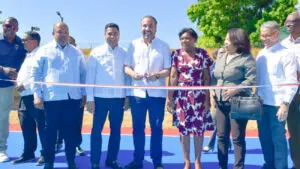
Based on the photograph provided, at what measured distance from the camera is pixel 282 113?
14.5ft

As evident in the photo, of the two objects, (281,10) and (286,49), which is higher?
(281,10)

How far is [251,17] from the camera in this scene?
103ft

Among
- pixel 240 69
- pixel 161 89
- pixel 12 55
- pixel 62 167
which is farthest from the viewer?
pixel 12 55

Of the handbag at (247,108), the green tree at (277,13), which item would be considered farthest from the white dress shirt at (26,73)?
the green tree at (277,13)

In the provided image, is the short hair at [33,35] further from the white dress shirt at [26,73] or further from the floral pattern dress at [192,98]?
the floral pattern dress at [192,98]

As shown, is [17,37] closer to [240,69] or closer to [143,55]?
[143,55]

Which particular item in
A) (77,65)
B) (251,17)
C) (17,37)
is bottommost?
(77,65)

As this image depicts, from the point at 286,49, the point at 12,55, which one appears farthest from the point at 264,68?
the point at 12,55

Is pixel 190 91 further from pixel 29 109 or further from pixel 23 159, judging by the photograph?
pixel 23 159

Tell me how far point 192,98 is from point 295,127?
1422 mm

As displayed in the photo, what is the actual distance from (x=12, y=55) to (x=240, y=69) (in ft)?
12.3

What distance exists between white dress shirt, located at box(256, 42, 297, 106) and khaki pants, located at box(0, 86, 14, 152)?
4023mm

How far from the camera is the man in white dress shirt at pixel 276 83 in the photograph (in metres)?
4.50

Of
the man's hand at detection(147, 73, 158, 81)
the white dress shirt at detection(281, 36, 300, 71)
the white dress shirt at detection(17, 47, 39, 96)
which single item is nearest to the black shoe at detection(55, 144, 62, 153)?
the white dress shirt at detection(17, 47, 39, 96)
